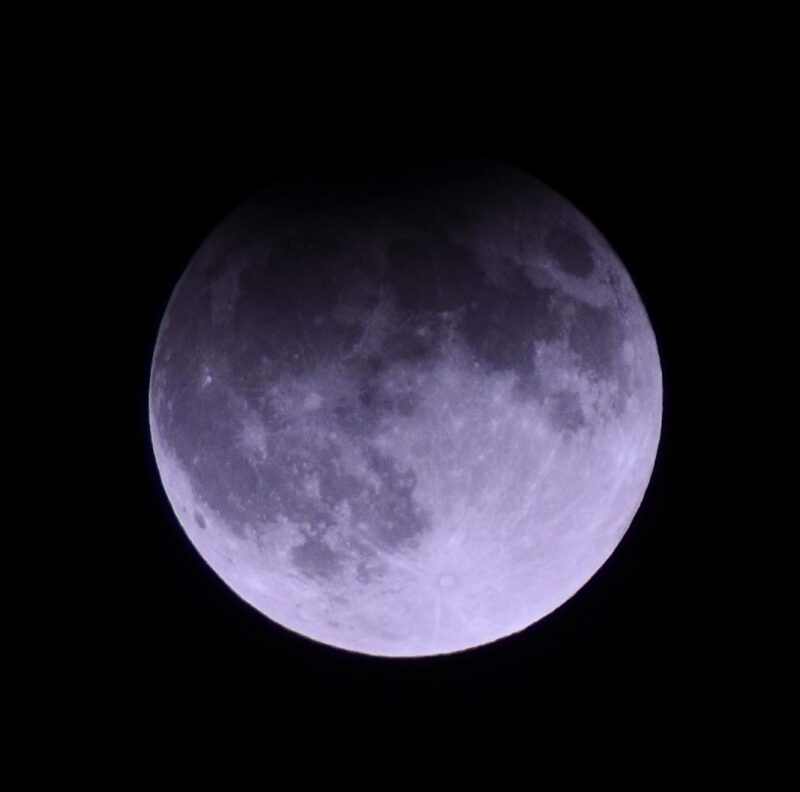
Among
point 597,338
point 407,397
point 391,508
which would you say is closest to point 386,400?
point 407,397

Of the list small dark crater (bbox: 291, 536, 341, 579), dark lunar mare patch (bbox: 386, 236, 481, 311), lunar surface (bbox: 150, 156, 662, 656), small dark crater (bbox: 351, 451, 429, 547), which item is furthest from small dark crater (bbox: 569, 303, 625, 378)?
small dark crater (bbox: 291, 536, 341, 579)

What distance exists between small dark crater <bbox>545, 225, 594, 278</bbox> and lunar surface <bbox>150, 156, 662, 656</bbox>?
0.01 metres

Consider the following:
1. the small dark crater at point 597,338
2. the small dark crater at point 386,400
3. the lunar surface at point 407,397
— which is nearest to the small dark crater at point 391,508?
the lunar surface at point 407,397

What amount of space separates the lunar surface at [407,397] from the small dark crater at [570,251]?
1 centimetres

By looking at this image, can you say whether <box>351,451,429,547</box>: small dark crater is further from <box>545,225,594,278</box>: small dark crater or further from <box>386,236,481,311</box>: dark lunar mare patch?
<box>545,225,594,278</box>: small dark crater

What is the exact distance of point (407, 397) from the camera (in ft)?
11.9

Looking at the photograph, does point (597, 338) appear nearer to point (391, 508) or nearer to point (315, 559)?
point (391, 508)

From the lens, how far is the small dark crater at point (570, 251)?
13.1 feet

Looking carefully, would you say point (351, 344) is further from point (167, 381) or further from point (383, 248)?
point (167, 381)

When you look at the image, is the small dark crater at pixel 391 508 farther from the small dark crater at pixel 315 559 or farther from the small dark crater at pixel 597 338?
the small dark crater at pixel 597 338

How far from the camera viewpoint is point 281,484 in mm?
3830

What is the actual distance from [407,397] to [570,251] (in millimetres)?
1124

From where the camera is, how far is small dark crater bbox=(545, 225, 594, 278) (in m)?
3.98

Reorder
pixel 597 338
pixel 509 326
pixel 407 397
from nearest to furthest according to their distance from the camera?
pixel 407 397
pixel 509 326
pixel 597 338
